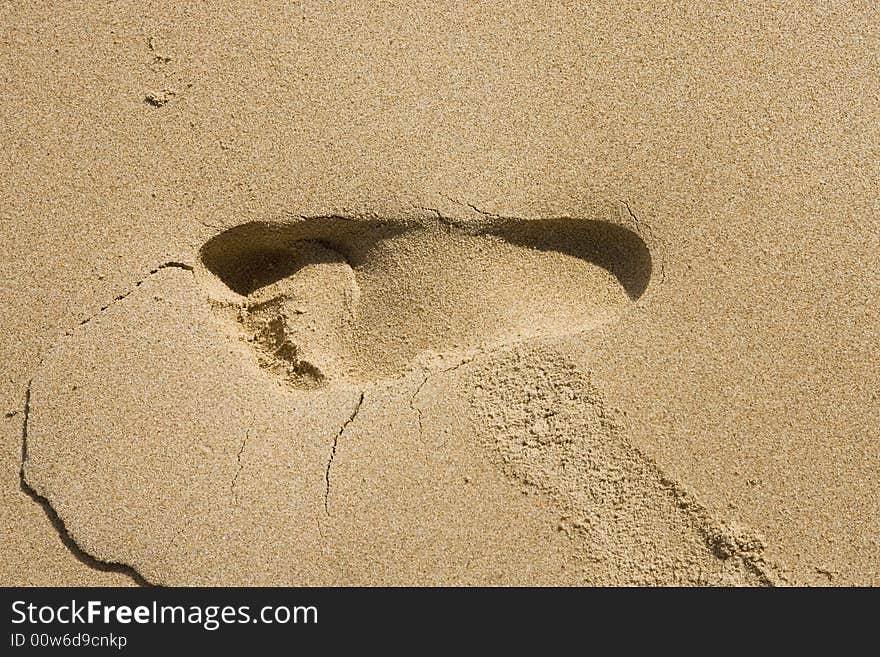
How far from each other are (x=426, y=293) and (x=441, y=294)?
4 centimetres

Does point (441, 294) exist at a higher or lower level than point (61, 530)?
higher

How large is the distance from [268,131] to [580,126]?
80cm

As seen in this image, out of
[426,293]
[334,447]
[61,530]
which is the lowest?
[61,530]

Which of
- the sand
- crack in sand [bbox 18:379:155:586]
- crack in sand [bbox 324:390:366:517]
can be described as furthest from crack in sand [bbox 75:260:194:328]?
crack in sand [bbox 324:390:366:517]

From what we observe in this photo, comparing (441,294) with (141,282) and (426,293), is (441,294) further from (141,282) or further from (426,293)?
(141,282)

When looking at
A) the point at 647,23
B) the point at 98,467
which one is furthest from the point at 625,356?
the point at 98,467

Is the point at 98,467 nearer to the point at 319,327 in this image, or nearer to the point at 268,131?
the point at 319,327

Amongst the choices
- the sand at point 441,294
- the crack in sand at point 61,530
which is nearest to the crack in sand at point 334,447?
the sand at point 441,294

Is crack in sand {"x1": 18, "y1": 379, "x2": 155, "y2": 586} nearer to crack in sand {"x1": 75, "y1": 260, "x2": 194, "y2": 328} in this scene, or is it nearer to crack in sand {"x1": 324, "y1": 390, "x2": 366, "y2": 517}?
crack in sand {"x1": 75, "y1": 260, "x2": 194, "y2": 328}

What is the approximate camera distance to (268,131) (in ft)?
6.72

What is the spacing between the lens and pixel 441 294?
1.98 meters

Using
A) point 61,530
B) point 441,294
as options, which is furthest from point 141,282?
point 441,294

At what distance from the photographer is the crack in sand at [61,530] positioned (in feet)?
6.19

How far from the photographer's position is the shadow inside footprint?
1.98 meters
